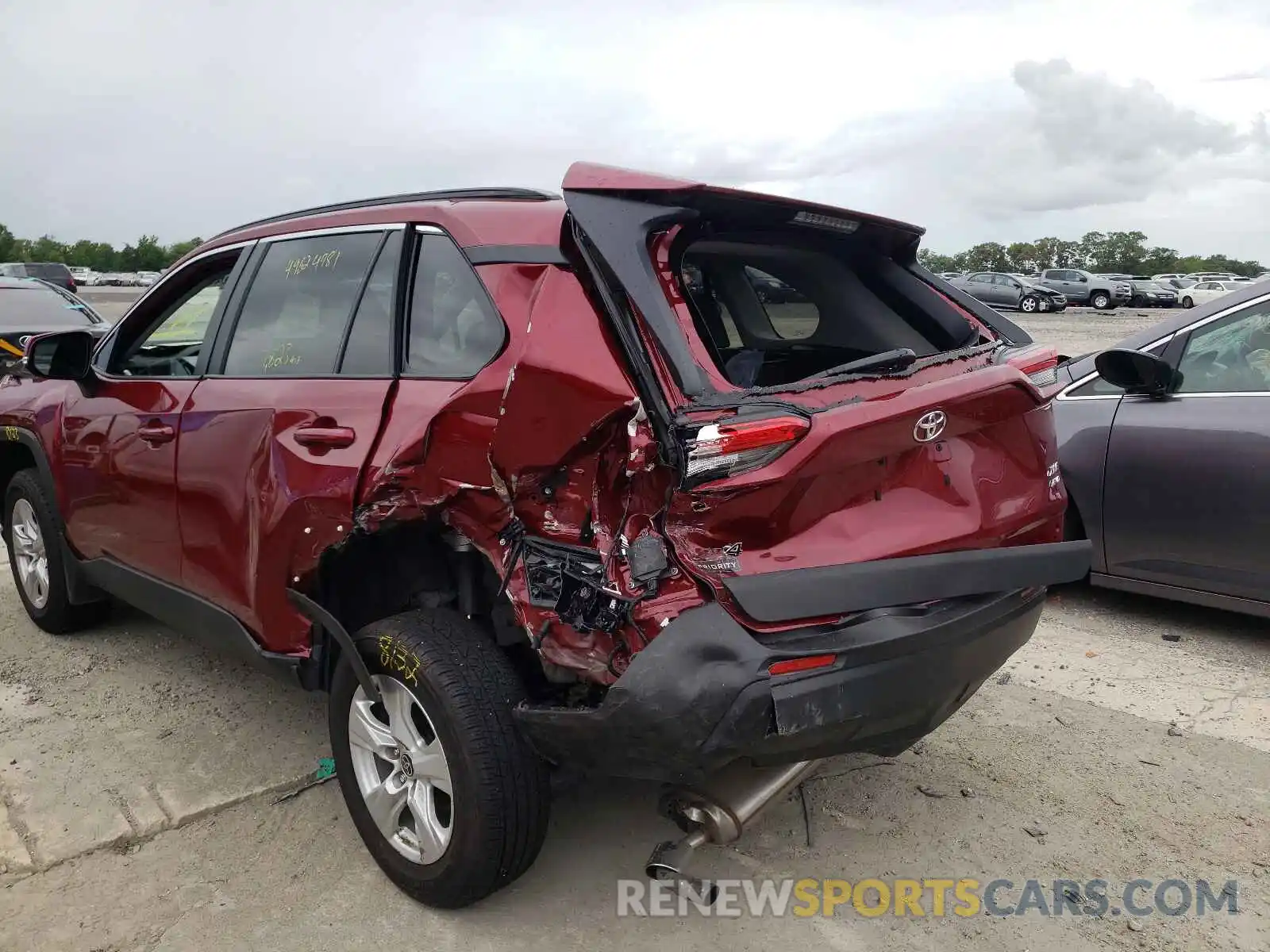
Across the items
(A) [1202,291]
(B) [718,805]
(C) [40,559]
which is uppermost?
(B) [718,805]

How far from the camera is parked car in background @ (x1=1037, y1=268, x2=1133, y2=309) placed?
40.3m

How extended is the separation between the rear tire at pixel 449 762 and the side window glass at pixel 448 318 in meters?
0.69

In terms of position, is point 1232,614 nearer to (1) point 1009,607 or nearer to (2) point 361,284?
(1) point 1009,607

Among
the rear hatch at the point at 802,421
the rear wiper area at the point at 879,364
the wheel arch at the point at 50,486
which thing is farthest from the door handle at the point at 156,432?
the rear wiper area at the point at 879,364

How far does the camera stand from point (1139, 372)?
4336 mm

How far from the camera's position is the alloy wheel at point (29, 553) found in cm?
461

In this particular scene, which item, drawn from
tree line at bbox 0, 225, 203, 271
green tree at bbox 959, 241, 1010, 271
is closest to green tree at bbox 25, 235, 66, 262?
tree line at bbox 0, 225, 203, 271

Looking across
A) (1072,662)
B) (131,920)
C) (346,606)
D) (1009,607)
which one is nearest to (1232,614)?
(1072,662)

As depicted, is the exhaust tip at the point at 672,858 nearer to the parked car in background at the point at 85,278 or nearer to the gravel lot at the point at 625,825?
the gravel lot at the point at 625,825

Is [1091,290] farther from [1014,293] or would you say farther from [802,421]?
[802,421]

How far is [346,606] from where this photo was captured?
3041 millimetres

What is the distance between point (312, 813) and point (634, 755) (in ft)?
4.87

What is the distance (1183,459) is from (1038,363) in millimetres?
1672

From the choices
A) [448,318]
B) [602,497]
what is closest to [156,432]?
[448,318]
